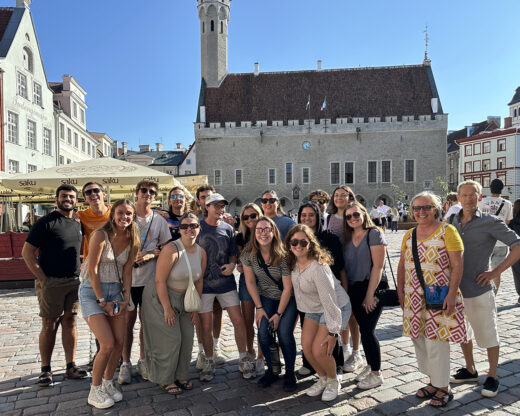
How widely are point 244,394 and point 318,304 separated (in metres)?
1.04

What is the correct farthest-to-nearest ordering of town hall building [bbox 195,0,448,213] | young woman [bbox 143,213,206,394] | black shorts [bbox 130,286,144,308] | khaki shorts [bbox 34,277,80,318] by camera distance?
1. town hall building [bbox 195,0,448,213]
2. black shorts [bbox 130,286,144,308]
3. khaki shorts [bbox 34,277,80,318]
4. young woman [bbox 143,213,206,394]

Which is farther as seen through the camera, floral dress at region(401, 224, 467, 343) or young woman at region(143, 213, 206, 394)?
young woman at region(143, 213, 206, 394)

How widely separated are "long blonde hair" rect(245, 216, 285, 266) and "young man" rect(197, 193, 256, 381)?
330 millimetres

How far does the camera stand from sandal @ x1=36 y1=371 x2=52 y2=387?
3602 millimetres

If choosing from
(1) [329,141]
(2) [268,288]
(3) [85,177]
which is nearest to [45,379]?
(2) [268,288]

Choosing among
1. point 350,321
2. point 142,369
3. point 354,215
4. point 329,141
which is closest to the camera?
point 354,215

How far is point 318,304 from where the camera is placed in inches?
131

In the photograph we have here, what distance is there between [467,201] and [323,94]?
125ft

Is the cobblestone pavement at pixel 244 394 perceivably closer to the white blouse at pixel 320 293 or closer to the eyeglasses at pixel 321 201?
the white blouse at pixel 320 293

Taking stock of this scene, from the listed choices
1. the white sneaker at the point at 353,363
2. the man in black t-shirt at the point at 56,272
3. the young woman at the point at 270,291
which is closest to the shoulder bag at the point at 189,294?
the young woman at the point at 270,291

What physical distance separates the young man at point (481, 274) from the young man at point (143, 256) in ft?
9.47

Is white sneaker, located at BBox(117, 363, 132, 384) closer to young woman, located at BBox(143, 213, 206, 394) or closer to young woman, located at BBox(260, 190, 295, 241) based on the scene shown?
young woman, located at BBox(143, 213, 206, 394)

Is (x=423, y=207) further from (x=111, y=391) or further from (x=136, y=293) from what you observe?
(x=111, y=391)

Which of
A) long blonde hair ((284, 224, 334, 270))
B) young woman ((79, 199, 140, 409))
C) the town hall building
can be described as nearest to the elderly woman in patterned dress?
long blonde hair ((284, 224, 334, 270))
